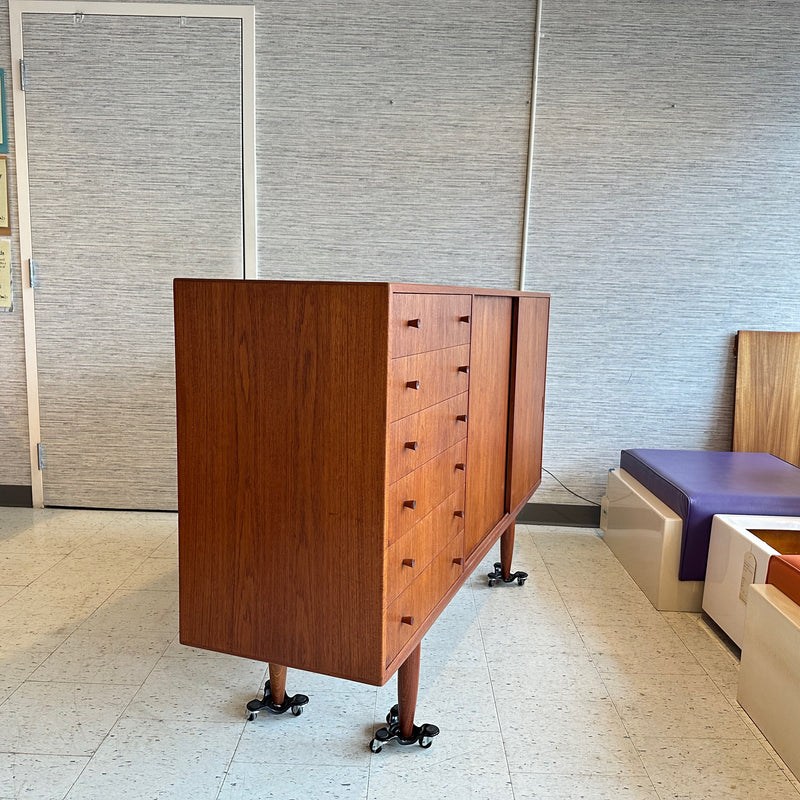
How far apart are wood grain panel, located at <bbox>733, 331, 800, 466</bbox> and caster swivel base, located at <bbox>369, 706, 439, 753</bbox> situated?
7.27 ft

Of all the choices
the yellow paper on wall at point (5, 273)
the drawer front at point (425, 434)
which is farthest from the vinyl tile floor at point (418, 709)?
the yellow paper on wall at point (5, 273)

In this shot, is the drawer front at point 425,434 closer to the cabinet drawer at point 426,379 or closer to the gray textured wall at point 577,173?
the cabinet drawer at point 426,379

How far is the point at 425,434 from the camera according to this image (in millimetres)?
1671

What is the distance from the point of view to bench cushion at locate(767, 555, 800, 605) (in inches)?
72.1

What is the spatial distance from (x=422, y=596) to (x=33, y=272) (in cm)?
263

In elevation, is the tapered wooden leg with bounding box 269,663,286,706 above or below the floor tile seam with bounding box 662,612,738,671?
above

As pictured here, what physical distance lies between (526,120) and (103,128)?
1841 millimetres

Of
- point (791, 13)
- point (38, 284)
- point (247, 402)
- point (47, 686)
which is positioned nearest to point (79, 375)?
point (38, 284)

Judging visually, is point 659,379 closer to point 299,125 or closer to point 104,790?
point 299,125

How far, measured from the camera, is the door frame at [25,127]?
3297 millimetres

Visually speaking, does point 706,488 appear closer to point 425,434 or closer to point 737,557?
point 737,557

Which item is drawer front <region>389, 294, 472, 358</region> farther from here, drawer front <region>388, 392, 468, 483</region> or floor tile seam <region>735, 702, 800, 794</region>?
floor tile seam <region>735, 702, 800, 794</region>

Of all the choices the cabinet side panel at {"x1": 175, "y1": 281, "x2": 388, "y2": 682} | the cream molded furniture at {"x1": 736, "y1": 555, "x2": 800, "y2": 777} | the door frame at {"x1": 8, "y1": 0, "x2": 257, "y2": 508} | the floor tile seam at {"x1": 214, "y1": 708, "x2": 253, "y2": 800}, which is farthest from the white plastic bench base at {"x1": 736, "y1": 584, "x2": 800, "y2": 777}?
the door frame at {"x1": 8, "y1": 0, "x2": 257, "y2": 508}

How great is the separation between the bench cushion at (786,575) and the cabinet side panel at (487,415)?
77 cm
